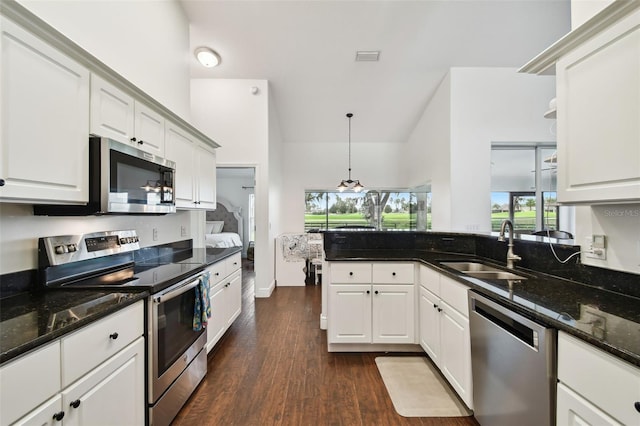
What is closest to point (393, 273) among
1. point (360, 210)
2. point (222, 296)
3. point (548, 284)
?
point (548, 284)

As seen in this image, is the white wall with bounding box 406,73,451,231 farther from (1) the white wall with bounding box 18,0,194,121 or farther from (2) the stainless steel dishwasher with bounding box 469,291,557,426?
(1) the white wall with bounding box 18,0,194,121

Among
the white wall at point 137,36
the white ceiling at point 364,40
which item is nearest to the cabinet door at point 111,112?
the white wall at point 137,36

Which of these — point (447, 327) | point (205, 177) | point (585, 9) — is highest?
point (585, 9)

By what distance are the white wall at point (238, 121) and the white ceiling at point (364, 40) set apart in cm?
18

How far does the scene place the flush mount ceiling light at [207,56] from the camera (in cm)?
342

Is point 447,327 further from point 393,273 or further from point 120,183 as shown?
point 120,183

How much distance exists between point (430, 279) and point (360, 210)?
4323mm

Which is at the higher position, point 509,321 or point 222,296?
point 509,321

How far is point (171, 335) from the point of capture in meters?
1.65

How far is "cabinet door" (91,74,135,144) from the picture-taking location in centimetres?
143

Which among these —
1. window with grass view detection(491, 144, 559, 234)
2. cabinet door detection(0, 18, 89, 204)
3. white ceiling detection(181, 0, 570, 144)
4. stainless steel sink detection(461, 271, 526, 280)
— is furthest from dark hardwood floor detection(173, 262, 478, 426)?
white ceiling detection(181, 0, 570, 144)

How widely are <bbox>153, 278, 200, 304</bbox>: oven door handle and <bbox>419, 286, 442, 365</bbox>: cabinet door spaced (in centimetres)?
185

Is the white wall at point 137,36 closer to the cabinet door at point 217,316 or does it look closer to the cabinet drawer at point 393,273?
the cabinet door at point 217,316

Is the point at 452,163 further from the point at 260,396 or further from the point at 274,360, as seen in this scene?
the point at 260,396
